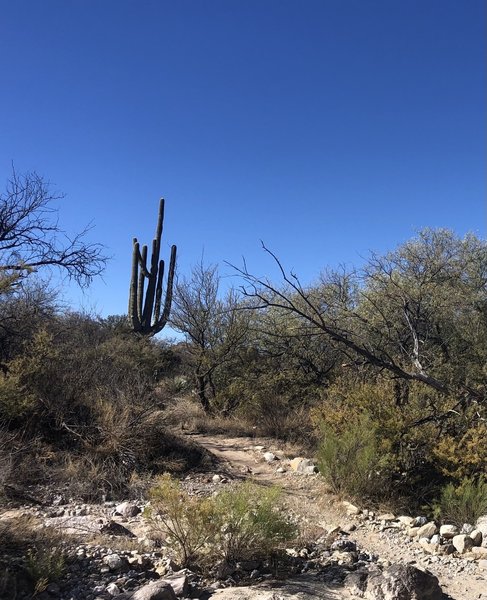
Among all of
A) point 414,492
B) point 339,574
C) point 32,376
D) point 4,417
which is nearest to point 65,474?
point 4,417

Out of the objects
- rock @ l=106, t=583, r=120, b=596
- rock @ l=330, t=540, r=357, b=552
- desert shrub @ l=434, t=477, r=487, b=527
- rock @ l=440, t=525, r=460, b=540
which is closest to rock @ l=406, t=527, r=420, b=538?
rock @ l=440, t=525, r=460, b=540

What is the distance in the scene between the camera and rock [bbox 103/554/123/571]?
4.27 m

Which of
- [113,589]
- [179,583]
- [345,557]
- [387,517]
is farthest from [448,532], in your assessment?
[113,589]

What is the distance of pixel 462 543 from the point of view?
16.8 feet

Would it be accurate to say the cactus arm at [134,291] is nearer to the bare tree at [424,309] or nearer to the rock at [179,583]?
the bare tree at [424,309]

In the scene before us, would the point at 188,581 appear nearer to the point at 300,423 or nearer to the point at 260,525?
the point at 260,525

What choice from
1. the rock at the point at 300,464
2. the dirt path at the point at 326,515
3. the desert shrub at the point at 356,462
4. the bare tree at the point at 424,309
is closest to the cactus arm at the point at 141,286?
the bare tree at the point at 424,309

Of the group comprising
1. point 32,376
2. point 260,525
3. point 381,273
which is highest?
point 381,273

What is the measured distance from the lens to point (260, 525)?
4.45m

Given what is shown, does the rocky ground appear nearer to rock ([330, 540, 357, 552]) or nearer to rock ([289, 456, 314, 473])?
rock ([330, 540, 357, 552])

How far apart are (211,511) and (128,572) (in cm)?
80

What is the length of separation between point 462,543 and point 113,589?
3.30 metres

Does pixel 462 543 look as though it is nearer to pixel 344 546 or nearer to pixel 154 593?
pixel 344 546

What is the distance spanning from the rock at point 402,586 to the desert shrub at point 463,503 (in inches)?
76.7
